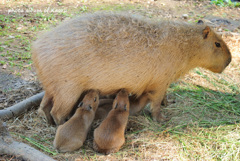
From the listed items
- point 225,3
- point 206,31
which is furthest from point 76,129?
Result: point 225,3

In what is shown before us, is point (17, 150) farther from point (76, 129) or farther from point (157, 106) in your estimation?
point (157, 106)

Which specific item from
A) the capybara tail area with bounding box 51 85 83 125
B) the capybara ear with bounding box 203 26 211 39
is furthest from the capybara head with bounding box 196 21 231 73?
the capybara tail area with bounding box 51 85 83 125

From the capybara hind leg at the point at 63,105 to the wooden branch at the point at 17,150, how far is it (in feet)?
2.56

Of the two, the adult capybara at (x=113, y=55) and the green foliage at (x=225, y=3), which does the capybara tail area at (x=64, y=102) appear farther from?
the green foliage at (x=225, y=3)

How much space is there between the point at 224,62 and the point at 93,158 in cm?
257

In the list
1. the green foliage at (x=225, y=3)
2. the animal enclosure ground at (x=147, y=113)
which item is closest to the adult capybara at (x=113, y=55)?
the animal enclosure ground at (x=147, y=113)

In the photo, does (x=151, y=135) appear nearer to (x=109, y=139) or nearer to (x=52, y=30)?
(x=109, y=139)

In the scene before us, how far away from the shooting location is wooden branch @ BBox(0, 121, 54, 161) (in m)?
2.75

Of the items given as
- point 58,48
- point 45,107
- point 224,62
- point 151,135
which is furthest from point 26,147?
point 224,62

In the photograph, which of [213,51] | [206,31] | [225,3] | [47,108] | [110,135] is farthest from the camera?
[225,3]

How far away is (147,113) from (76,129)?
149 cm

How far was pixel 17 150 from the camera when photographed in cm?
281

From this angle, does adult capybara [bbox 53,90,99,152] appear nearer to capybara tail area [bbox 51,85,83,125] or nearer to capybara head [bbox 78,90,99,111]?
capybara head [bbox 78,90,99,111]

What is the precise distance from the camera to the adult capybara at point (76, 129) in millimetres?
3088
